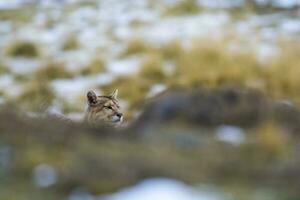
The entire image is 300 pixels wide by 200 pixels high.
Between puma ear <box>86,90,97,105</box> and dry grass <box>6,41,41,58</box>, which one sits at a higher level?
dry grass <box>6,41,41,58</box>

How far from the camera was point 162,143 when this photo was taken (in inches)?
247

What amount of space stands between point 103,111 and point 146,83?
4256 mm

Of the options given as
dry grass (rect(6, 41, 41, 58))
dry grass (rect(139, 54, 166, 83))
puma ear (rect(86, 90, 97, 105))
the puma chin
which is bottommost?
the puma chin

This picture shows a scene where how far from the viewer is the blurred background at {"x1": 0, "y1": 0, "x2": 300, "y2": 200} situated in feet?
16.0

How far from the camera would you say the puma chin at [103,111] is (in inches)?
330

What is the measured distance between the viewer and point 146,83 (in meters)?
12.7

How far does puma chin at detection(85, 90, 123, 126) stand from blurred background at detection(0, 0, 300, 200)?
1.26 feet

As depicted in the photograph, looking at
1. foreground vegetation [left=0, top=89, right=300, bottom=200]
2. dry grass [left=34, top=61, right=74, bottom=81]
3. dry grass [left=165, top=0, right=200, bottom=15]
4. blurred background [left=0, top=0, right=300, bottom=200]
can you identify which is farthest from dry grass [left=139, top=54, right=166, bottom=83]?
foreground vegetation [left=0, top=89, right=300, bottom=200]

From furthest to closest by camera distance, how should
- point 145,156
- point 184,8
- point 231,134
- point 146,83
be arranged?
point 184,8, point 146,83, point 231,134, point 145,156

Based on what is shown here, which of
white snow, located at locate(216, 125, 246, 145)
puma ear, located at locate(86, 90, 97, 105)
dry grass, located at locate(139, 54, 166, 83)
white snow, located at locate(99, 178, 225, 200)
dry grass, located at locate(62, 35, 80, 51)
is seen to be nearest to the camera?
white snow, located at locate(99, 178, 225, 200)

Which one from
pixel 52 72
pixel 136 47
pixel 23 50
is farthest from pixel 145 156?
pixel 23 50

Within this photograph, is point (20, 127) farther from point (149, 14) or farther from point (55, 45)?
point (149, 14)

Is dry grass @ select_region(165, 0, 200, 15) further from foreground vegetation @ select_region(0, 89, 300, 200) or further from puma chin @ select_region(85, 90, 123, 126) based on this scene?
foreground vegetation @ select_region(0, 89, 300, 200)

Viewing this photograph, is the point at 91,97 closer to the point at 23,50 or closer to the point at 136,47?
the point at 136,47
